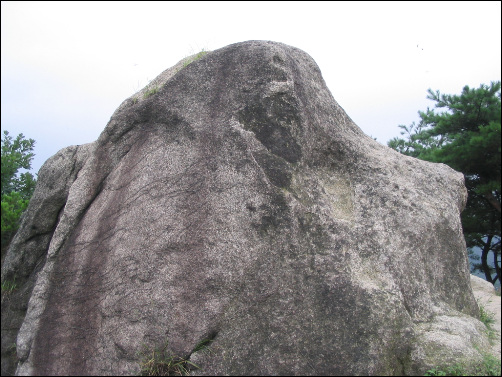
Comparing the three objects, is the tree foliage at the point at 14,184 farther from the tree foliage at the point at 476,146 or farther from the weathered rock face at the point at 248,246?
the tree foliage at the point at 476,146

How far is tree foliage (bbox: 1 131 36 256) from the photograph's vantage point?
6.93m

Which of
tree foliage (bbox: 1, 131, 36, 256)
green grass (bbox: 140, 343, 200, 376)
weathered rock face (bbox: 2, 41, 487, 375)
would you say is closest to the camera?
green grass (bbox: 140, 343, 200, 376)

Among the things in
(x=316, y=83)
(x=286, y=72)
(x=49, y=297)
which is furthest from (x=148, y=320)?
(x=316, y=83)

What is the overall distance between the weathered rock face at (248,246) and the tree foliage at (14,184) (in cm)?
85

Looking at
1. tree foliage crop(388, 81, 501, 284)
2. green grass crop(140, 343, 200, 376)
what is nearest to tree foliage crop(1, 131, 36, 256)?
green grass crop(140, 343, 200, 376)

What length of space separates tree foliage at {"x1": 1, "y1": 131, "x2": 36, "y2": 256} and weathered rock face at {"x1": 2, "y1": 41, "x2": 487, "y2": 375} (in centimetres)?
85

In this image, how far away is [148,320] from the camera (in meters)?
5.13

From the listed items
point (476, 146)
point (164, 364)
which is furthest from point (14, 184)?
point (476, 146)

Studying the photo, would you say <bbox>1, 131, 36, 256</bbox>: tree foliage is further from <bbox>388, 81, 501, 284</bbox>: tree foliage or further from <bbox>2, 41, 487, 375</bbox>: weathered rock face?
<bbox>388, 81, 501, 284</bbox>: tree foliage

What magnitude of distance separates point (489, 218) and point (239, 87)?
19.6 ft

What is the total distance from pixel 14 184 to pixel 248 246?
5.13 m

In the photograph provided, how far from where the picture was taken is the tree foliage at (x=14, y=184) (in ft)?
22.7

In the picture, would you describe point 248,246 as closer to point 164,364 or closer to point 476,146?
point 164,364

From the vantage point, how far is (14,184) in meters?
8.02
